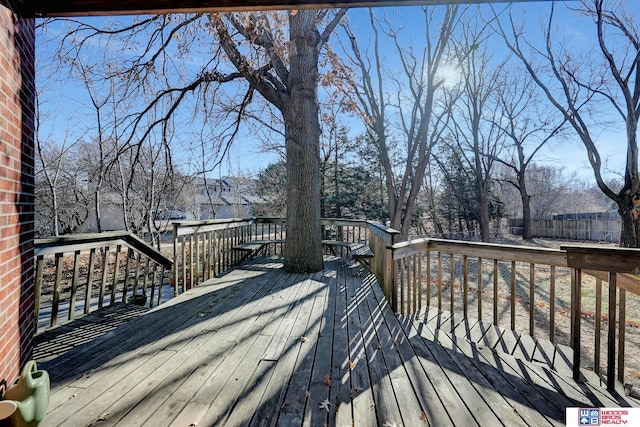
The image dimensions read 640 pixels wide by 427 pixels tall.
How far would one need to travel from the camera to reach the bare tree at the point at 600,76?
771cm

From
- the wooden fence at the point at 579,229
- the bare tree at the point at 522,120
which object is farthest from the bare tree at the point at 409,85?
the wooden fence at the point at 579,229

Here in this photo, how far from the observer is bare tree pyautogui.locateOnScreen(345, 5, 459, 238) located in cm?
848

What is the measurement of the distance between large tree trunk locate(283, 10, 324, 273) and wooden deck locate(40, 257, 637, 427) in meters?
2.01

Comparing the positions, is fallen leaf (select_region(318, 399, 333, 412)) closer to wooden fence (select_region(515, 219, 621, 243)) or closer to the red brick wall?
the red brick wall

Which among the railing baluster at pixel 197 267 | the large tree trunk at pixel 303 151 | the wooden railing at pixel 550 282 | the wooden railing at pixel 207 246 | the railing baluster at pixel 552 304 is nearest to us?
the wooden railing at pixel 550 282

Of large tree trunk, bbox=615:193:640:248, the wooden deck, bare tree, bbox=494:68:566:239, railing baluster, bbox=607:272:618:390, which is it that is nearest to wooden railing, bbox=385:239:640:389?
railing baluster, bbox=607:272:618:390

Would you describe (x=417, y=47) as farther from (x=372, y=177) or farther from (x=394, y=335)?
(x=394, y=335)

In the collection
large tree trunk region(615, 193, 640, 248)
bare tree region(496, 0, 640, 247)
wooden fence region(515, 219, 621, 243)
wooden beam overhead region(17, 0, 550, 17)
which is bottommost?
wooden fence region(515, 219, 621, 243)

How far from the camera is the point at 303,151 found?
521 centimetres

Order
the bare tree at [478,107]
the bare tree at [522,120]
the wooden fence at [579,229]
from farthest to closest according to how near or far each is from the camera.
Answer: the wooden fence at [579,229]
the bare tree at [522,120]
the bare tree at [478,107]

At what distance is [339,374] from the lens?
6.98 ft

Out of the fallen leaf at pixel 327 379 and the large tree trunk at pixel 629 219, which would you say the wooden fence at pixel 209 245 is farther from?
the large tree trunk at pixel 629 219

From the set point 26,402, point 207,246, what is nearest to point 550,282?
point 26,402

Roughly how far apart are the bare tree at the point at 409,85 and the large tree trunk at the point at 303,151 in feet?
9.67
